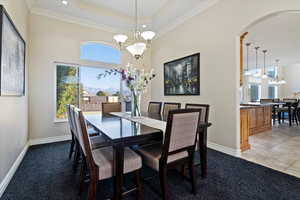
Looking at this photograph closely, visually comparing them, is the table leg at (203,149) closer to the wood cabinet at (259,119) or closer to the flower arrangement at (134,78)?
the flower arrangement at (134,78)

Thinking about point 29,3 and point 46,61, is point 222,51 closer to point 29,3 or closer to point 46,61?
point 46,61

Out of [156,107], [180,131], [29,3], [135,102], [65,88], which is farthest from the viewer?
[65,88]

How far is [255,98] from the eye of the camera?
9.45 meters

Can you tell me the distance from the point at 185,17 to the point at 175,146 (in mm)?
3672

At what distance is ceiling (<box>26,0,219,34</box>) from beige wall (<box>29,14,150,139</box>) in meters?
0.24

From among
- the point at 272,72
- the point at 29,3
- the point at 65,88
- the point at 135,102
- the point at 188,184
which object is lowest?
the point at 188,184

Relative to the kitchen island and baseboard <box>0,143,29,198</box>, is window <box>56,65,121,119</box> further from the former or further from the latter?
the kitchen island

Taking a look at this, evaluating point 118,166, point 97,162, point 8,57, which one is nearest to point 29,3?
point 8,57

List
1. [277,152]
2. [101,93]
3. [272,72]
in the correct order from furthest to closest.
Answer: [272,72] < [101,93] < [277,152]

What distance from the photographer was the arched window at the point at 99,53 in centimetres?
430

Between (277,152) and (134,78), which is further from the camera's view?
(277,152)

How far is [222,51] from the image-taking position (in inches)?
122

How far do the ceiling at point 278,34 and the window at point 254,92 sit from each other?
317cm

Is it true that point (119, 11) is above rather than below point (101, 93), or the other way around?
above
